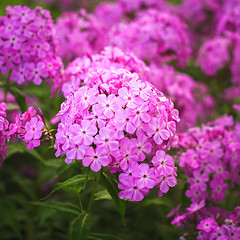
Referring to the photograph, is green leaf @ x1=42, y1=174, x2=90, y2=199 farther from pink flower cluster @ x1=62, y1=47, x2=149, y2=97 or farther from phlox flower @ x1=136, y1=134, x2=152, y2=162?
pink flower cluster @ x1=62, y1=47, x2=149, y2=97

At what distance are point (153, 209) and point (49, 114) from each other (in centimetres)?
162

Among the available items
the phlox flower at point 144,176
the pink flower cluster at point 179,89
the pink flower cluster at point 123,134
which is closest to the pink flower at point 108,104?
the pink flower cluster at point 123,134

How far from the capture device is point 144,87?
219 centimetres

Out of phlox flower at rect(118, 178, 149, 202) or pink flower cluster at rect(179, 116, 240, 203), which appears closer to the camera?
phlox flower at rect(118, 178, 149, 202)

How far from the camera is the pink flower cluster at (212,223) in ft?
7.39

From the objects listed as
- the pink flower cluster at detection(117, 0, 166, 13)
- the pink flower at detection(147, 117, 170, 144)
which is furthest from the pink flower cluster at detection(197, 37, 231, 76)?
the pink flower at detection(147, 117, 170, 144)

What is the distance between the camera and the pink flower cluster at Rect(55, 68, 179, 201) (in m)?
1.93

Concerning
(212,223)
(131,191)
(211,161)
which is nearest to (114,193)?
(131,191)

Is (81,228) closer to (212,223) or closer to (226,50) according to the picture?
(212,223)

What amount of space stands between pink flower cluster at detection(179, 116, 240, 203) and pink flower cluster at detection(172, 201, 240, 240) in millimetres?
168

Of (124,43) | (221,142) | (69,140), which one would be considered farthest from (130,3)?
(69,140)

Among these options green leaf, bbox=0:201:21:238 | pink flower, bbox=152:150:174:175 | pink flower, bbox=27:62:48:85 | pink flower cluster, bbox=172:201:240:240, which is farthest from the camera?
green leaf, bbox=0:201:21:238

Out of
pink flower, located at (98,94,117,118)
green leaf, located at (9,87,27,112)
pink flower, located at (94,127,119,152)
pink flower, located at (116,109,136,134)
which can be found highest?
pink flower, located at (98,94,117,118)

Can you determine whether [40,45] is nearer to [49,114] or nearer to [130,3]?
[49,114]
